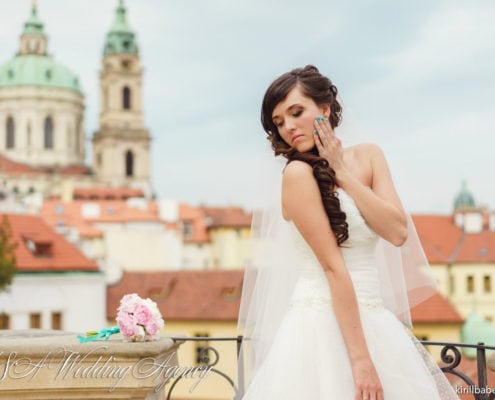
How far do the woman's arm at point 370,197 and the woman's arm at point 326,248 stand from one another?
5.5 inches

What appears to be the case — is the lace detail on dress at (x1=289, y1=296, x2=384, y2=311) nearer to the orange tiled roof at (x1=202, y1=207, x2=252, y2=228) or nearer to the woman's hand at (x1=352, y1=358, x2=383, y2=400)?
the woman's hand at (x1=352, y1=358, x2=383, y2=400)

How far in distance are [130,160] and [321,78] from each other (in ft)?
335

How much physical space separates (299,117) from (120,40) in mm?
106607

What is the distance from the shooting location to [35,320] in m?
30.3

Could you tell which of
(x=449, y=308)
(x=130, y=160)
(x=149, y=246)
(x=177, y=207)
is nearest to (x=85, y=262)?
(x=449, y=308)

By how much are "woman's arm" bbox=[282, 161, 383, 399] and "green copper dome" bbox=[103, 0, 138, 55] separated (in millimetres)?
105697

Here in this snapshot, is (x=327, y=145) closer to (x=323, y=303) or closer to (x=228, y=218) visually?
(x=323, y=303)

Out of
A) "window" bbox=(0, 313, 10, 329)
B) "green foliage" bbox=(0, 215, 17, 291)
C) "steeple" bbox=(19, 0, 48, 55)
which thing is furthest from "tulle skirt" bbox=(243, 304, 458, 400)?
"steeple" bbox=(19, 0, 48, 55)

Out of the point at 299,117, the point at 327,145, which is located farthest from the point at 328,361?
the point at 299,117

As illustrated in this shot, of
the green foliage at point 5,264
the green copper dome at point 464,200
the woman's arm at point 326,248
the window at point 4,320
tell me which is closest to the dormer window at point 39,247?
the window at point 4,320

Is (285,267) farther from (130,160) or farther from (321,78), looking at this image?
(130,160)

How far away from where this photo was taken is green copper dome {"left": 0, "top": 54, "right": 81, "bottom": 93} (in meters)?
107

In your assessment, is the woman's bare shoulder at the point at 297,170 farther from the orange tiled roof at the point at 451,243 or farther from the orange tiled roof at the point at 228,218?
the orange tiled roof at the point at 228,218

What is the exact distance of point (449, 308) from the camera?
3397 cm
